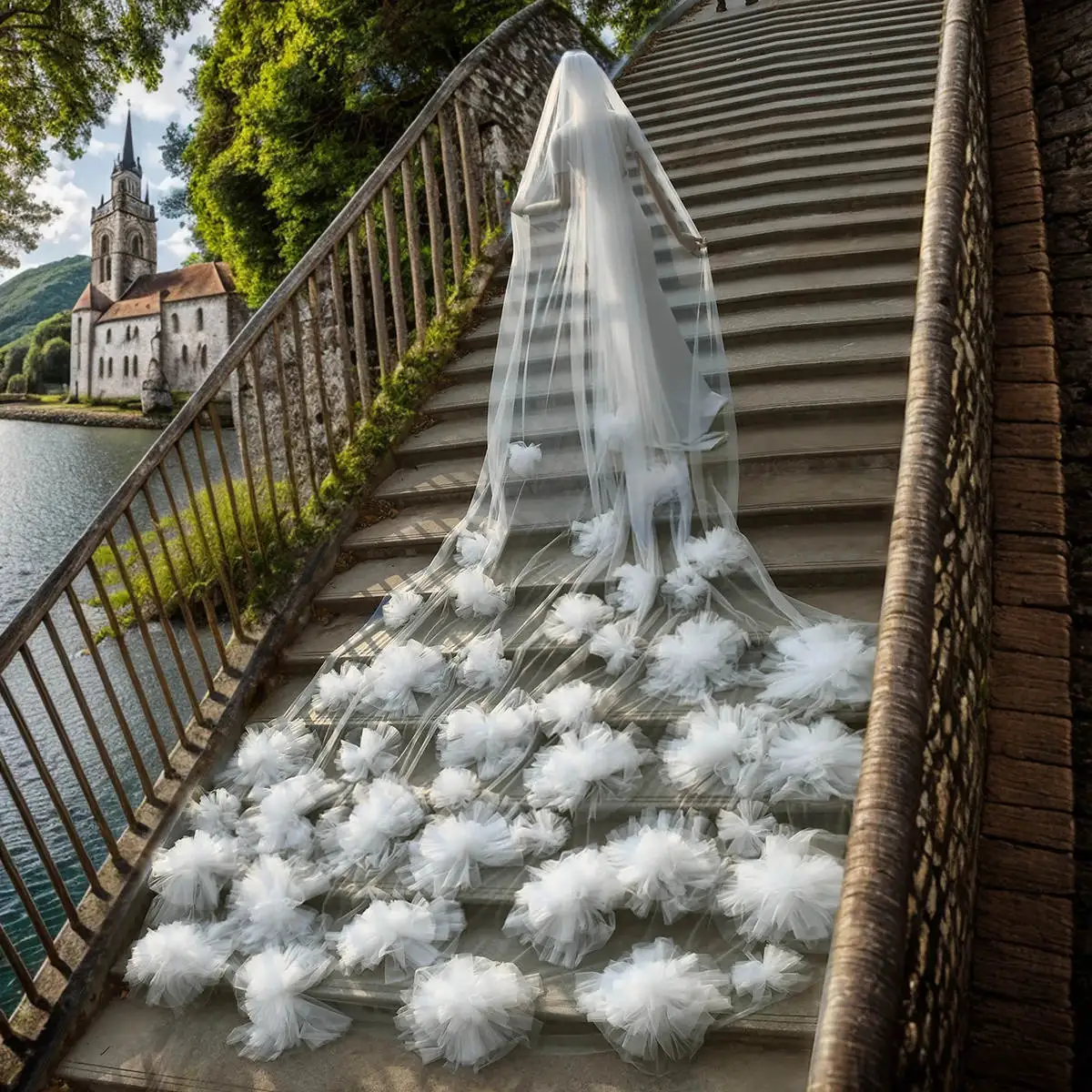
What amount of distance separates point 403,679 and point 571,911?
1088 millimetres

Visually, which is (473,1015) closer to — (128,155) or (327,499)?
(327,499)

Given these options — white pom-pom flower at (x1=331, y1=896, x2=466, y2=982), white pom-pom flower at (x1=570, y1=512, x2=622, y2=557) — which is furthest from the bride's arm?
white pom-pom flower at (x1=331, y1=896, x2=466, y2=982)

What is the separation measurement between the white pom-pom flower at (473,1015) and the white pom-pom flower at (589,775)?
48 centimetres

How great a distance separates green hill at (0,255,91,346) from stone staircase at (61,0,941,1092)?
11.8 m

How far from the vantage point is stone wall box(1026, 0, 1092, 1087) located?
120 inches

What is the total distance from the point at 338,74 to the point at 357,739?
6.63 meters

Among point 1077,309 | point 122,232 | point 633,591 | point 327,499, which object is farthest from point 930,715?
point 122,232

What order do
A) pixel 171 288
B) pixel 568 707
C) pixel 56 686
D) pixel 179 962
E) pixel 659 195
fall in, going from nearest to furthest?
pixel 179 962
pixel 568 707
pixel 659 195
pixel 56 686
pixel 171 288

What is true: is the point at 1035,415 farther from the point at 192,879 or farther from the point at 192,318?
the point at 192,318

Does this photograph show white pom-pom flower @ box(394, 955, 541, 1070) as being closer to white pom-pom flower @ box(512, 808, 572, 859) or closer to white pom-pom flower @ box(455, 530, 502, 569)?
white pom-pom flower @ box(512, 808, 572, 859)

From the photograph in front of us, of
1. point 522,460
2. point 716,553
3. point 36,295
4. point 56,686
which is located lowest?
point 56,686

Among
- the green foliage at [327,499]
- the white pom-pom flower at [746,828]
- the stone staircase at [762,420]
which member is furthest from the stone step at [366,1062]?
the green foliage at [327,499]

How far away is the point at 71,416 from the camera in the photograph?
13719mm

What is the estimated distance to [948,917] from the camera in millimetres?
1771
